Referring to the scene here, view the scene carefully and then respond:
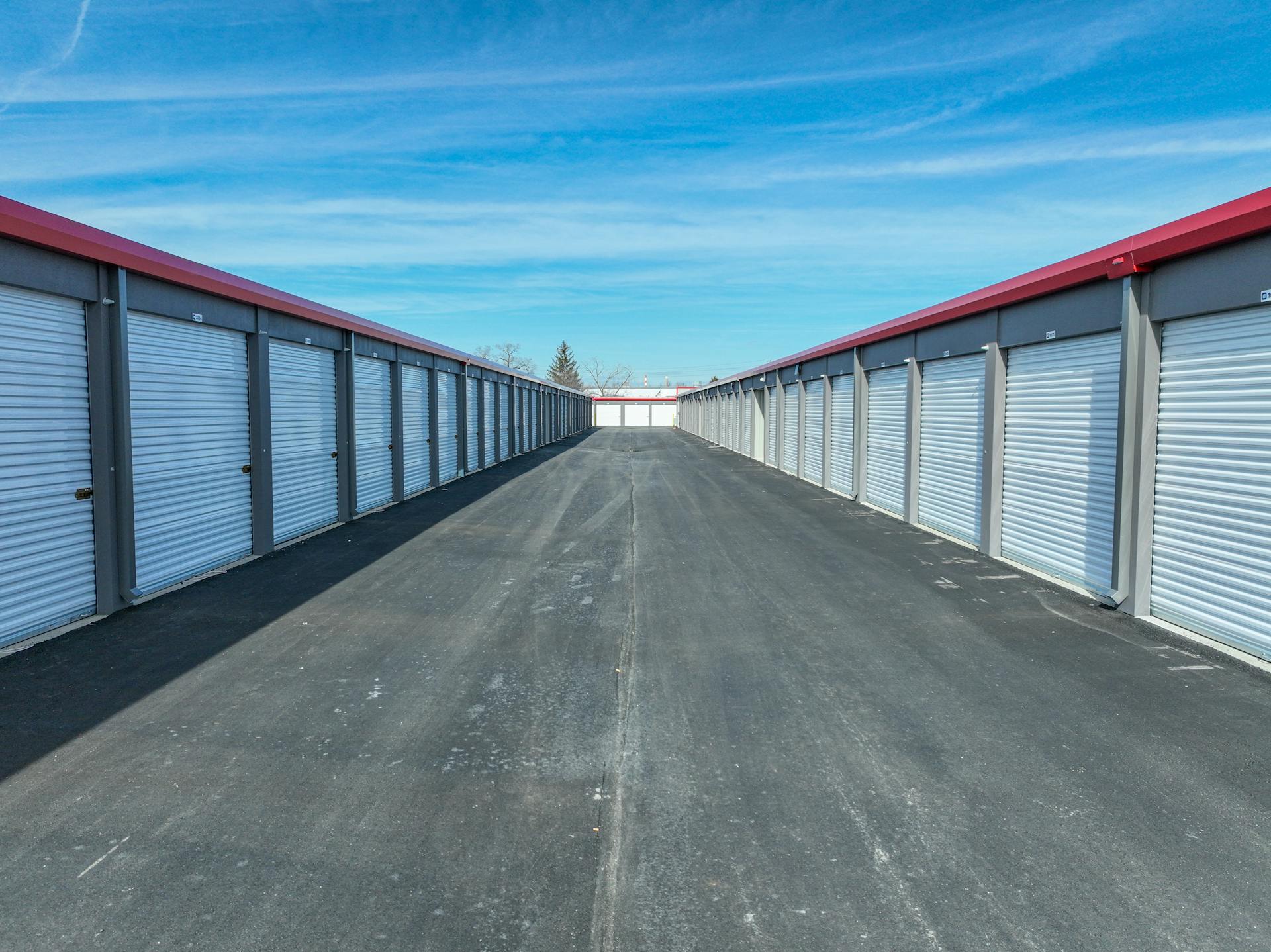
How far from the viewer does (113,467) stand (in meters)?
7.44

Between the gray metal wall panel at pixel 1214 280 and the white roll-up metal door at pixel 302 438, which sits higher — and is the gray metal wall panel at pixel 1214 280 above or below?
above

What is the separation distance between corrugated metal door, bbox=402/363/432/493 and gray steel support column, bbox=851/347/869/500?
1018cm

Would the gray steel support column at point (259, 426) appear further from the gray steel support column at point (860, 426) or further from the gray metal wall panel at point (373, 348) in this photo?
the gray steel support column at point (860, 426)

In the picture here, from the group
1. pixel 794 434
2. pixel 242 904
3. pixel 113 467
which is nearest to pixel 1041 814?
pixel 242 904

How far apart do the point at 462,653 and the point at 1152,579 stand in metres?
6.64

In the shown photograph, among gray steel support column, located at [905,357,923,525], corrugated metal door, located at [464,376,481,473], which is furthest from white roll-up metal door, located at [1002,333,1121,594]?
corrugated metal door, located at [464,376,481,473]

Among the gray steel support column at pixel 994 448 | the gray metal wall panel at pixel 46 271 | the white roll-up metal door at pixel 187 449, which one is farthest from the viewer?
the gray steel support column at pixel 994 448

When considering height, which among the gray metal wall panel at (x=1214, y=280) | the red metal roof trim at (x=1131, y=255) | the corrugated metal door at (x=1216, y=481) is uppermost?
the red metal roof trim at (x=1131, y=255)

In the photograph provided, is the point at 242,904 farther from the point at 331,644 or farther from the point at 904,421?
the point at 904,421

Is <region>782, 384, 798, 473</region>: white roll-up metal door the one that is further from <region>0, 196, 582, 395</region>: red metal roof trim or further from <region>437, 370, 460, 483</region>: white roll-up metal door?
<region>0, 196, 582, 395</region>: red metal roof trim

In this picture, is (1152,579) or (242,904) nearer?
(242,904)

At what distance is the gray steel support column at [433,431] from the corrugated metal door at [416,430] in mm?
17

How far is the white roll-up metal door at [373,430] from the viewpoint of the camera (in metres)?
14.3

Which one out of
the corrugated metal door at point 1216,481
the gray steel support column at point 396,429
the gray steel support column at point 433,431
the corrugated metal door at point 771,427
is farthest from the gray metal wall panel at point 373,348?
the corrugated metal door at point 771,427
